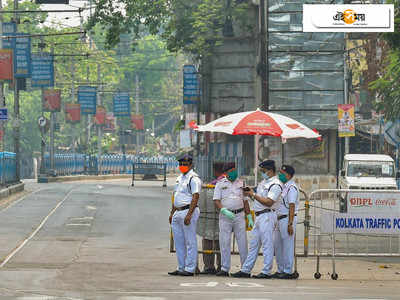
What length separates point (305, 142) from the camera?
153 feet

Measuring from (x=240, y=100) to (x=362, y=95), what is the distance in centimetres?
649

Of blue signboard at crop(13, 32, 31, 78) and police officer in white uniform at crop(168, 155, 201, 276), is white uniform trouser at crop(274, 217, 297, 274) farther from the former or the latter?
blue signboard at crop(13, 32, 31, 78)

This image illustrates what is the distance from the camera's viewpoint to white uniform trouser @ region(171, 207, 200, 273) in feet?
52.7

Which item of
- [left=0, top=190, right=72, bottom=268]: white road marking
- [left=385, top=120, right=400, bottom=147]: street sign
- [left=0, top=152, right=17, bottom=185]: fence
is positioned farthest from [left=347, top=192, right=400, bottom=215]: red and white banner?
[left=0, top=152, right=17, bottom=185]: fence

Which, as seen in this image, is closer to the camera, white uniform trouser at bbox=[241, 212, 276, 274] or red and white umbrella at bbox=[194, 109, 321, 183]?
white uniform trouser at bbox=[241, 212, 276, 274]

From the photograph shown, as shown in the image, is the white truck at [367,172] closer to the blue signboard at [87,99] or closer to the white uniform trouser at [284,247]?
the white uniform trouser at [284,247]

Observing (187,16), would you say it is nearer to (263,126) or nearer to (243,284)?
(263,126)

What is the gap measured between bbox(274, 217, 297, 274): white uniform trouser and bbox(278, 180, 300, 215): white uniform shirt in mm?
148

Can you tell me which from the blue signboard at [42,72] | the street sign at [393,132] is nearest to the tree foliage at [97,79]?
the blue signboard at [42,72]

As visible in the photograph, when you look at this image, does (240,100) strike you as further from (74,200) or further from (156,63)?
(156,63)

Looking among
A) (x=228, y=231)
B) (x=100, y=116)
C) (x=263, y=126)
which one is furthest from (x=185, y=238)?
(x=100, y=116)

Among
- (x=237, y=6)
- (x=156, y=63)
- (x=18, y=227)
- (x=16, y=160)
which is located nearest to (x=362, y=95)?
(x=237, y=6)

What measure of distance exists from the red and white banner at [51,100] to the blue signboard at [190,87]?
1012cm

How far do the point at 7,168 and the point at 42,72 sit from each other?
1477cm
